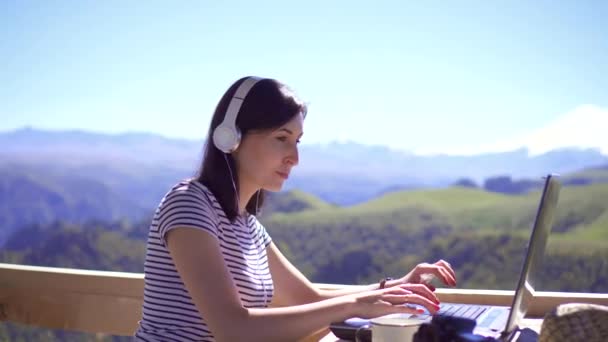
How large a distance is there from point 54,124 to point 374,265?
16.6 feet

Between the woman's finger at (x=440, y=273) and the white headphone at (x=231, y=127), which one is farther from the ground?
the white headphone at (x=231, y=127)

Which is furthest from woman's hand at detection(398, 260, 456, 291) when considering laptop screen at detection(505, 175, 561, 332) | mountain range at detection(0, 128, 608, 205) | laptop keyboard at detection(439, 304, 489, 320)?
mountain range at detection(0, 128, 608, 205)

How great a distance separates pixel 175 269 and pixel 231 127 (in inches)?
13.2

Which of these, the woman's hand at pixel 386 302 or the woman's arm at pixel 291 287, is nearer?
the woman's hand at pixel 386 302

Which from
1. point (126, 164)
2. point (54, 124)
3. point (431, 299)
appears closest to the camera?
point (431, 299)

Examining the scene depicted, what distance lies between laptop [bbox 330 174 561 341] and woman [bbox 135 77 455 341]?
30 millimetres

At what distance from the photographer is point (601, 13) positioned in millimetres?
4871

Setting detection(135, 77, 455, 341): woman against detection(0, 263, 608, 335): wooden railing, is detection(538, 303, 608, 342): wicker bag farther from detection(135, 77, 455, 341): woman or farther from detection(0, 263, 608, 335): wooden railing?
detection(0, 263, 608, 335): wooden railing

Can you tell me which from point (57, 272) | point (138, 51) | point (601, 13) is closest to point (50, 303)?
point (57, 272)

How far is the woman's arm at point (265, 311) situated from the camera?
4.19ft

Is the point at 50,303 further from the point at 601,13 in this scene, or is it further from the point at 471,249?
the point at 601,13

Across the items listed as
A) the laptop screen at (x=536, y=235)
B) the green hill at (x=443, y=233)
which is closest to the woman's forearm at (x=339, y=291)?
the laptop screen at (x=536, y=235)

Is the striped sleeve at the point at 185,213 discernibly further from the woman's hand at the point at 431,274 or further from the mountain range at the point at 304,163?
the mountain range at the point at 304,163

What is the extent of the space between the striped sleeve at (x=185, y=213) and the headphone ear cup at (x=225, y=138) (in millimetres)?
123
